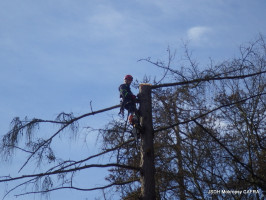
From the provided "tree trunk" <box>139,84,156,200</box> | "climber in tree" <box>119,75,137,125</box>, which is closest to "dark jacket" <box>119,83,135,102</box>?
"climber in tree" <box>119,75,137,125</box>

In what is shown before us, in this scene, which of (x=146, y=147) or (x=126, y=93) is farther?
(x=126, y=93)

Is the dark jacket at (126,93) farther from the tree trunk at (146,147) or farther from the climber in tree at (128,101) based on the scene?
the tree trunk at (146,147)

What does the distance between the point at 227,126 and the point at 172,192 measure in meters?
1.96

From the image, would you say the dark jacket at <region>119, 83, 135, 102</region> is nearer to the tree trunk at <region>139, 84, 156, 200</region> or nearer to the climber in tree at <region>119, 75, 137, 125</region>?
the climber in tree at <region>119, 75, 137, 125</region>

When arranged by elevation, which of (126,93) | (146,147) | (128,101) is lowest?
(146,147)

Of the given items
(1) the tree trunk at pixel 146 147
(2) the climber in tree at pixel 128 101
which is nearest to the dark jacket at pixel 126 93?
(2) the climber in tree at pixel 128 101

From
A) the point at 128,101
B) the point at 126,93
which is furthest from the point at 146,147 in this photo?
the point at 126,93

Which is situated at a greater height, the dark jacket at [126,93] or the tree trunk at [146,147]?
the dark jacket at [126,93]

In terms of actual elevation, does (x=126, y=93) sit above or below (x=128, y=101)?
above

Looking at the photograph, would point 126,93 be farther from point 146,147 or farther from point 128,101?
point 146,147

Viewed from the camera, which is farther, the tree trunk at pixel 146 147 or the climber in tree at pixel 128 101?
the climber in tree at pixel 128 101

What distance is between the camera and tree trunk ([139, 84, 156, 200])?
511cm

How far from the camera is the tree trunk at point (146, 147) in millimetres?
5109

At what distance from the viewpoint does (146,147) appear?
17.6 feet
